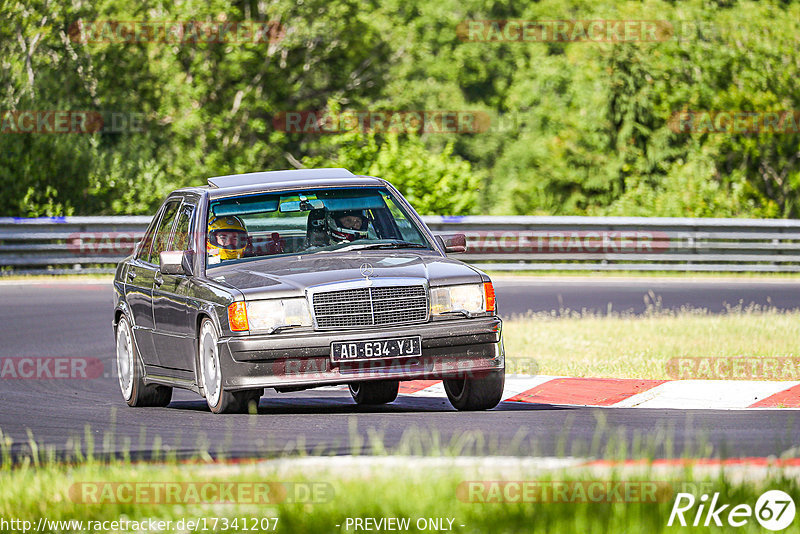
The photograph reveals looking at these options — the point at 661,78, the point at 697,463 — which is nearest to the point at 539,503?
the point at 697,463

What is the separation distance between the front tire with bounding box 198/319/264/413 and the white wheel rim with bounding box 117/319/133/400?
147 centimetres

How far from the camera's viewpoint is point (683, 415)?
9.24 metres

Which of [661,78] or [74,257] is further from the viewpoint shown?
[661,78]

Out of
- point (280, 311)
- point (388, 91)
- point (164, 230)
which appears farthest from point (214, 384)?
point (388, 91)

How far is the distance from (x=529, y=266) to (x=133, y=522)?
1999 cm

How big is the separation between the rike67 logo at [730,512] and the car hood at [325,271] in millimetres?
4056

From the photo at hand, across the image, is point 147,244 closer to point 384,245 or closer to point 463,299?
point 384,245

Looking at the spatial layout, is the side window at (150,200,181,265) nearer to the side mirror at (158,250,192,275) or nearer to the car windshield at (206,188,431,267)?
the car windshield at (206,188,431,267)

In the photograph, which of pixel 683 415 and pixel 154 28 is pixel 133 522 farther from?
pixel 154 28

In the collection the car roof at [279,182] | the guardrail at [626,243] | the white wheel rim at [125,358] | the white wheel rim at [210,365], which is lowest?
the guardrail at [626,243]

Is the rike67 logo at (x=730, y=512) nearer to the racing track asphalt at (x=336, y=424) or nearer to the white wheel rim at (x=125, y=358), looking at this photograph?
the racing track asphalt at (x=336, y=424)

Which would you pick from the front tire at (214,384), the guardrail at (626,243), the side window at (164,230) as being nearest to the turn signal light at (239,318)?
the front tire at (214,384)

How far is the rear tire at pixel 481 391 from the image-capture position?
9461mm

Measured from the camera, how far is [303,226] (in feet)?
33.1
